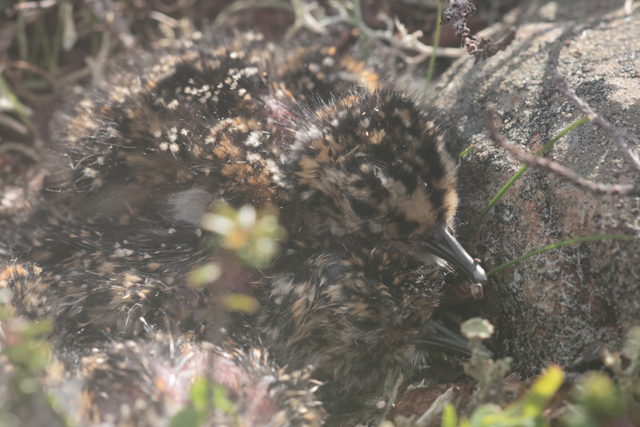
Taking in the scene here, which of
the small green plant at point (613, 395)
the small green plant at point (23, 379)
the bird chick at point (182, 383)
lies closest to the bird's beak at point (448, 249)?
the small green plant at point (613, 395)

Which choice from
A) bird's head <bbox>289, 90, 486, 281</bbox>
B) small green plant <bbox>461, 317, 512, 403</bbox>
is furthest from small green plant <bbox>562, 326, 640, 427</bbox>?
bird's head <bbox>289, 90, 486, 281</bbox>

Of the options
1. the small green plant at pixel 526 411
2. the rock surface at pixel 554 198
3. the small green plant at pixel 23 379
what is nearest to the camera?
the small green plant at pixel 526 411

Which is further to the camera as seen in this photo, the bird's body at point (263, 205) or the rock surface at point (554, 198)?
the bird's body at point (263, 205)

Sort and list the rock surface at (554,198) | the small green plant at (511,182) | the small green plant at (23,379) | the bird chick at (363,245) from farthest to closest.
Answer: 1. the bird chick at (363,245)
2. the small green plant at (511,182)
3. the rock surface at (554,198)
4. the small green plant at (23,379)

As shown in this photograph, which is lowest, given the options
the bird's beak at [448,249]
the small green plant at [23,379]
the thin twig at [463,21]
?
the small green plant at [23,379]

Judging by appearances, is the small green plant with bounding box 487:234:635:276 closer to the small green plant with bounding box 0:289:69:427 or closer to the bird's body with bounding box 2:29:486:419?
the bird's body with bounding box 2:29:486:419

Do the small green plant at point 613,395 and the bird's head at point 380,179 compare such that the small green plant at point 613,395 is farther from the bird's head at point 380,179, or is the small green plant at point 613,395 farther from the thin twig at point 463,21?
the thin twig at point 463,21

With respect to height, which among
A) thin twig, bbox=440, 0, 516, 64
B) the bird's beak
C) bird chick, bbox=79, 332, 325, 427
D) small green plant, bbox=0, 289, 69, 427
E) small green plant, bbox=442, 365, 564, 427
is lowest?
bird chick, bbox=79, 332, 325, 427

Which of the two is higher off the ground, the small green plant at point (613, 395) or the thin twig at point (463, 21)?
the thin twig at point (463, 21)
